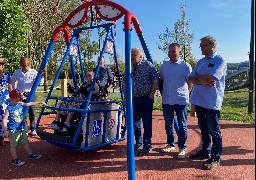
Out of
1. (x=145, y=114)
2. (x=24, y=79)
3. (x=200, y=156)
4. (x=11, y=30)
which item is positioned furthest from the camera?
(x=11, y=30)

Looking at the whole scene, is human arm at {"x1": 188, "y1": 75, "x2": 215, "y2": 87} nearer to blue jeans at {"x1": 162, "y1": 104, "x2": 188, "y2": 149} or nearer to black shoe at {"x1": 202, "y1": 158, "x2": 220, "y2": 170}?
blue jeans at {"x1": 162, "y1": 104, "x2": 188, "y2": 149}

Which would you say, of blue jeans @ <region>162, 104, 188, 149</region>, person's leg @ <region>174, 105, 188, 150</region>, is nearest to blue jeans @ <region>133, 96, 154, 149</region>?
blue jeans @ <region>162, 104, 188, 149</region>

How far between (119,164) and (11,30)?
780cm

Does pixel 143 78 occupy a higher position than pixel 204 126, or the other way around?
pixel 143 78

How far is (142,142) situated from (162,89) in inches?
42.0

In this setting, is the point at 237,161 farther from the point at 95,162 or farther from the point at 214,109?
the point at 95,162

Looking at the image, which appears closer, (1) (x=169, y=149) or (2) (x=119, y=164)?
(2) (x=119, y=164)

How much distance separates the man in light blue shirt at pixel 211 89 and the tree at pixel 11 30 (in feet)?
26.6

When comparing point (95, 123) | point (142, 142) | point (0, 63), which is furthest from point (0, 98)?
point (142, 142)

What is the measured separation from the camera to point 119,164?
484cm

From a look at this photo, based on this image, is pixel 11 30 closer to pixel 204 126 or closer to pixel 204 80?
pixel 204 126

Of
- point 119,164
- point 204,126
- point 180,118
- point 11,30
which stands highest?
point 11,30

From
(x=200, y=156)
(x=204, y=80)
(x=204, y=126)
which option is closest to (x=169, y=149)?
(x=200, y=156)

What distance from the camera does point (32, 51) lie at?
26.9 metres
